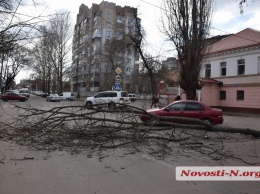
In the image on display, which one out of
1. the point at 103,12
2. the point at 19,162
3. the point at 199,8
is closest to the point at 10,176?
the point at 19,162

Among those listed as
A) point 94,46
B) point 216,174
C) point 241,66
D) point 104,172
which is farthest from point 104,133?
point 94,46

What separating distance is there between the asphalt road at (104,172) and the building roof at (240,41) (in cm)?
2218

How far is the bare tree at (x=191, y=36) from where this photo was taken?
18.7 metres

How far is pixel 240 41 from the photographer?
28719mm

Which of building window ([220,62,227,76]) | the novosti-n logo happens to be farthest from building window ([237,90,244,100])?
the novosti-n logo

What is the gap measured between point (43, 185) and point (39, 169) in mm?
970

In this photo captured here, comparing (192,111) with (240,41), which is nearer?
(192,111)

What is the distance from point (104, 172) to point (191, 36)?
1553 centimetres

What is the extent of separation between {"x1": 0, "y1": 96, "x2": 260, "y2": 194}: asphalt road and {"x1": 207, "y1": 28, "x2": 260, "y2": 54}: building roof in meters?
22.2

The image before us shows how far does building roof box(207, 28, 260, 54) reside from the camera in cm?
2687

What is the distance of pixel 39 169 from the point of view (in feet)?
17.3

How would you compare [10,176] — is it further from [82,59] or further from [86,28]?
[86,28]

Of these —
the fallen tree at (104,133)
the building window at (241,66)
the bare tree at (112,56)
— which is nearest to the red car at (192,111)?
the fallen tree at (104,133)

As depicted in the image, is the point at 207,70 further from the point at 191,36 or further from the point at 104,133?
the point at 104,133
